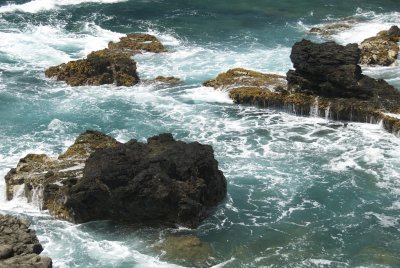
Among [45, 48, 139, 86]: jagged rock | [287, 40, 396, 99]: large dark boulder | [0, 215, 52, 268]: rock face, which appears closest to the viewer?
[0, 215, 52, 268]: rock face

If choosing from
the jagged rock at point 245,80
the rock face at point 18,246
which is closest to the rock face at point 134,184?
the rock face at point 18,246

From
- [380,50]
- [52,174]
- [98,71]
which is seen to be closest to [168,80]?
[98,71]

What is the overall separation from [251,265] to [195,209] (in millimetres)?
4548

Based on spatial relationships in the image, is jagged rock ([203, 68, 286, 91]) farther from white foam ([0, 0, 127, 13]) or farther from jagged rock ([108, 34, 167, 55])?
white foam ([0, 0, 127, 13])

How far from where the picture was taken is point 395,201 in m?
34.2

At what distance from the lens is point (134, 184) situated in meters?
31.9

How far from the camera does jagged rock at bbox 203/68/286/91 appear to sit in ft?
163

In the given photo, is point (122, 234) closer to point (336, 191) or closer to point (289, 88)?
point (336, 191)

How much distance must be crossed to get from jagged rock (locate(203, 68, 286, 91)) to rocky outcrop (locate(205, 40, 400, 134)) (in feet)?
0.90

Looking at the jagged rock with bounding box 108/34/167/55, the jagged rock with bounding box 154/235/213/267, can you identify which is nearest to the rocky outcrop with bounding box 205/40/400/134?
the jagged rock with bounding box 108/34/167/55

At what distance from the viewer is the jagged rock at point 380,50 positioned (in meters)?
54.6

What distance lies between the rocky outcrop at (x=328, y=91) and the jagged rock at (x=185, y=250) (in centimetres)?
1893

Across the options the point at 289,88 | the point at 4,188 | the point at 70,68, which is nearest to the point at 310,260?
the point at 4,188

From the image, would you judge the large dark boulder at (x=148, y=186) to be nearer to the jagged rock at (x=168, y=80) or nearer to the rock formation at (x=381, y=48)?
the jagged rock at (x=168, y=80)
